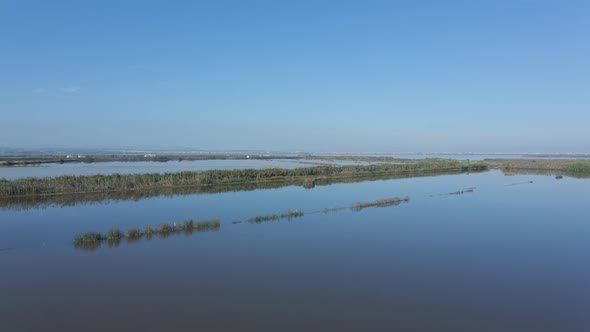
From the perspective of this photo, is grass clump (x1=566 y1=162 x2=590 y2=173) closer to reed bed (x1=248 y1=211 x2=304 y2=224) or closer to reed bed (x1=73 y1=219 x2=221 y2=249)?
reed bed (x1=248 y1=211 x2=304 y2=224)

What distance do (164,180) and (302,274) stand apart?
47.4 feet

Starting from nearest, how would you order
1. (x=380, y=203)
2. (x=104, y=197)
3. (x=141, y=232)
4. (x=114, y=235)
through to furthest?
1. (x=114, y=235)
2. (x=141, y=232)
3. (x=380, y=203)
4. (x=104, y=197)

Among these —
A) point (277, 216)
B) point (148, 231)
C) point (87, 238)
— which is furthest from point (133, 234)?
point (277, 216)

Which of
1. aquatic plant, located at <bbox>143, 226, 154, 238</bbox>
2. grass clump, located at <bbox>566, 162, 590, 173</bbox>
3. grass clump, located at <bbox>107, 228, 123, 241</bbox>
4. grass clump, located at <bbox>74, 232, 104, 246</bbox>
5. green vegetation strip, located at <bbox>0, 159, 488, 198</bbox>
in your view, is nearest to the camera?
grass clump, located at <bbox>74, 232, 104, 246</bbox>

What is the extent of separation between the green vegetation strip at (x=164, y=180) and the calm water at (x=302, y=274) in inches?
159

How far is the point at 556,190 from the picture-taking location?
21406 millimetres

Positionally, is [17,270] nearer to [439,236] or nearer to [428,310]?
[428,310]

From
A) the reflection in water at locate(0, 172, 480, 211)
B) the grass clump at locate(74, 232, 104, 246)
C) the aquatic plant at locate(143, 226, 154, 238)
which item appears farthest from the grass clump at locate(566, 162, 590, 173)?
the grass clump at locate(74, 232, 104, 246)

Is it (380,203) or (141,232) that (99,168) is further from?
(380,203)

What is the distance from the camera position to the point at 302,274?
7457 millimetres

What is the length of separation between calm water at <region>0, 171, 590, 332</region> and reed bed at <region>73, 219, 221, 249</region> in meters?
0.35

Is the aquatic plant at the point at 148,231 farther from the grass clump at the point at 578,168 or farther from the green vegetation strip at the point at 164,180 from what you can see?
the grass clump at the point at 578,168

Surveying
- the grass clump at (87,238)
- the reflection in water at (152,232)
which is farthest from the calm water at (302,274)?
the reflection in water at (152,232)

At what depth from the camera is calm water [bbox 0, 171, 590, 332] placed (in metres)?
5.63
